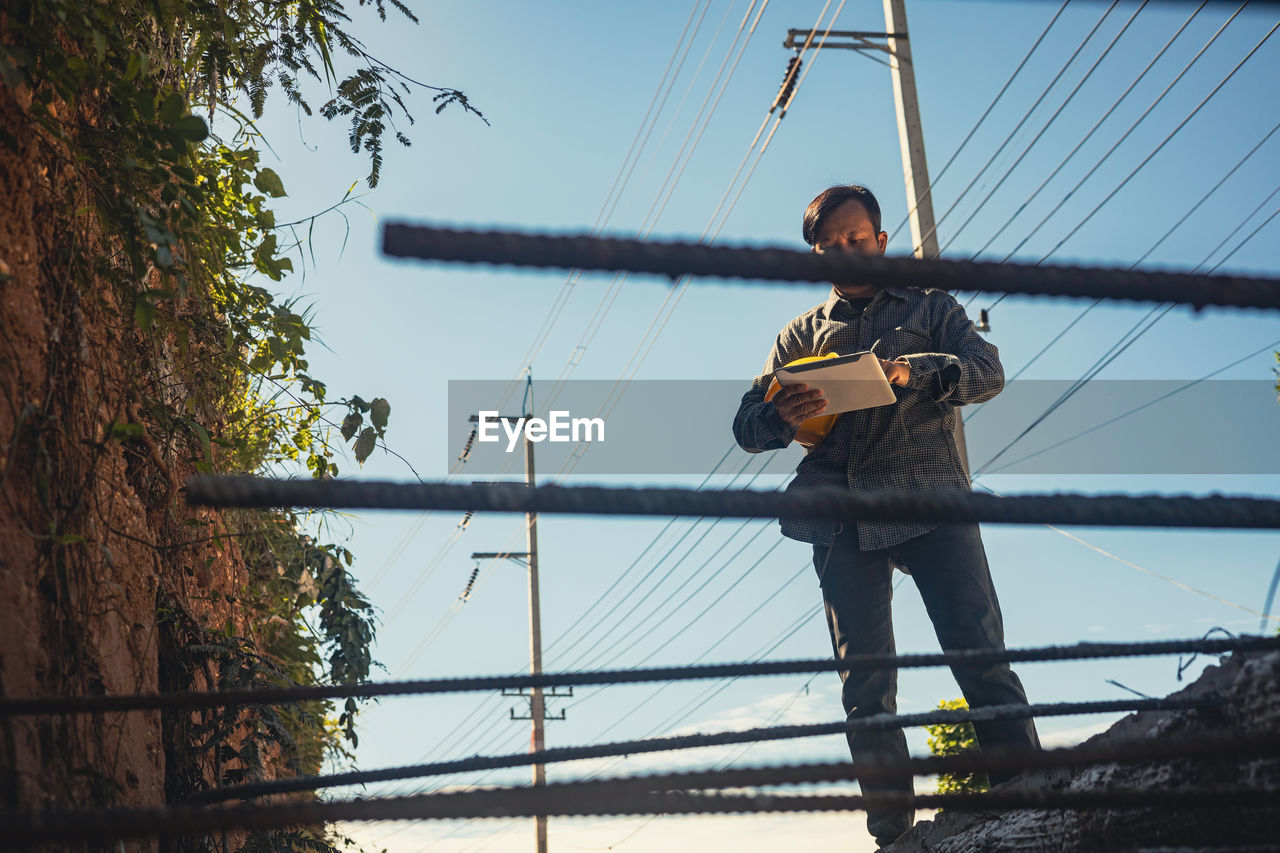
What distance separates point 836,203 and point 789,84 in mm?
5749

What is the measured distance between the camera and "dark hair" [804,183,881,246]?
2.47 metres

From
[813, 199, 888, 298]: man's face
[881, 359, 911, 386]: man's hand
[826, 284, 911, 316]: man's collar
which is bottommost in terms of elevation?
[881, 359, 911, 386]: man's hand

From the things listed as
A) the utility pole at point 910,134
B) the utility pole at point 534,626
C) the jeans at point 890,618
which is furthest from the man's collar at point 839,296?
the utility pole at point 534,626

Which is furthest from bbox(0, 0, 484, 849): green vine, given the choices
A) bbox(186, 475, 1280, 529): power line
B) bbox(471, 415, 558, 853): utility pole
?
bbox(471, 415, 558, 853): utility pole

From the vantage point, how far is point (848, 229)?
243 cm

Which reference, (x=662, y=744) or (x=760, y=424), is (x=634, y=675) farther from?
(x=760, y=424)

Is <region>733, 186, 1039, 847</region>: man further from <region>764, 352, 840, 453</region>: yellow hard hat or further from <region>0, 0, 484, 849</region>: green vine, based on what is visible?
<region>0, 0, 484, 849</region>: green vine

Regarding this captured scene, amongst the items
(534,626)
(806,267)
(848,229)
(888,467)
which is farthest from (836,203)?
(534,626)

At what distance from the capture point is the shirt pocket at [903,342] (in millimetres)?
2439

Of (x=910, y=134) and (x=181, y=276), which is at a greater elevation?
(x=910, y=134)

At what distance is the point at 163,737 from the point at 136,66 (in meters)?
1.39

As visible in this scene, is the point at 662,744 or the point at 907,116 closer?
the point at 662,744

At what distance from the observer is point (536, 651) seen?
47.9ft

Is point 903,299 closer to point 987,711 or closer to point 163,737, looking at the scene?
point 987,711
